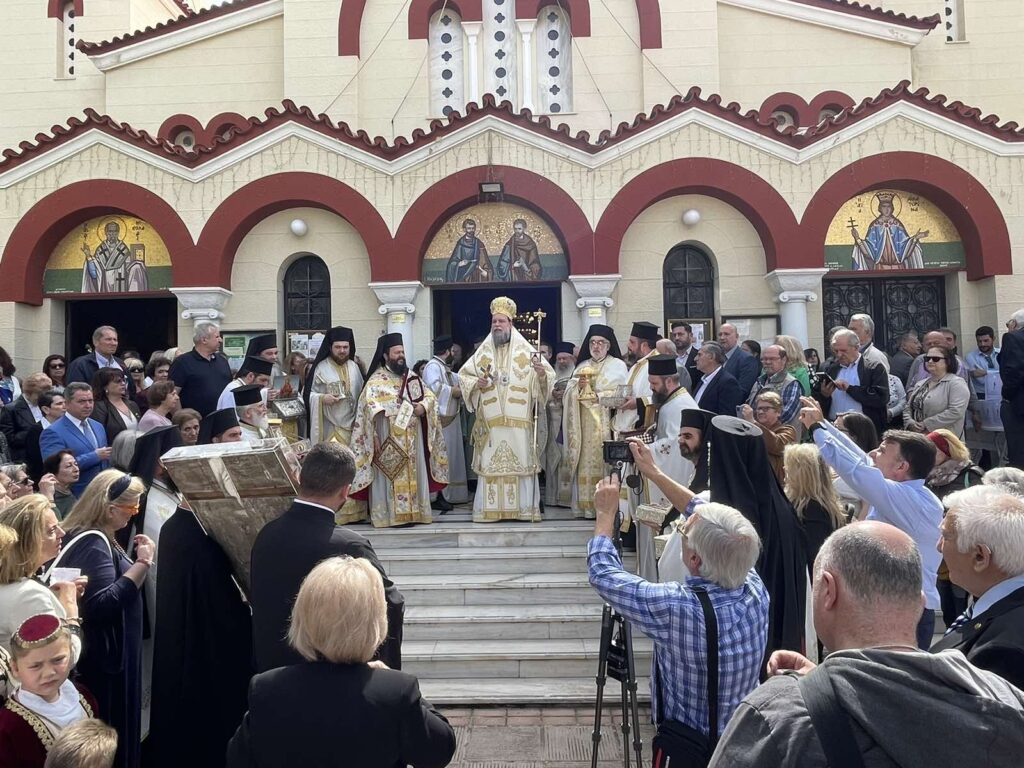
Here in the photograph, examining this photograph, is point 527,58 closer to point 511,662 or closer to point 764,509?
point 511,662

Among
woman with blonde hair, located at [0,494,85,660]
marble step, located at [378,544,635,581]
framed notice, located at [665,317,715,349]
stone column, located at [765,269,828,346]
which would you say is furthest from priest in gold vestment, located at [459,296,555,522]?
woman with blonde hair, located at [0,494,85,660]

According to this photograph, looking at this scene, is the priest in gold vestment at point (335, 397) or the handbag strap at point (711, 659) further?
the priest in gold vestment at point (335, 397)

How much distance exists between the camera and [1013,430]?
805cm

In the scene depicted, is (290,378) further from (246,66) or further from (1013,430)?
(246,66)

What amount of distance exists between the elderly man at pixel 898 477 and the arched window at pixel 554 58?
11575 mm

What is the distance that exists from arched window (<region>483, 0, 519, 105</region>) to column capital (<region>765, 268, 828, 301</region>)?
599cm

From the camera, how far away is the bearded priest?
8.59 metres

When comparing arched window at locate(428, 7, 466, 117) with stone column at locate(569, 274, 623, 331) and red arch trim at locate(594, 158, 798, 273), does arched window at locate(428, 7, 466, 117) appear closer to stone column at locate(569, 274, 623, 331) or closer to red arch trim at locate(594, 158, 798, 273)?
red arch trim at locate(594, 158, 798, 273)

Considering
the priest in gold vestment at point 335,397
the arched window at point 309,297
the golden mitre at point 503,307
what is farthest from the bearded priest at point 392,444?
Result: the arched window at point 309,297

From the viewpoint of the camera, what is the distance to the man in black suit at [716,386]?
25.7 feet

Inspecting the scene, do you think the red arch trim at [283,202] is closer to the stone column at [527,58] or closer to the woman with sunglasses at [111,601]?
the stone column at [527,58]

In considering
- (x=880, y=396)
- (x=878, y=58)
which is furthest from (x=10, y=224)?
(x=878, y=58)

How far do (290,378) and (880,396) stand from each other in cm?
618

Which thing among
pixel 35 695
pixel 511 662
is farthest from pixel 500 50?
pixel 35 695
